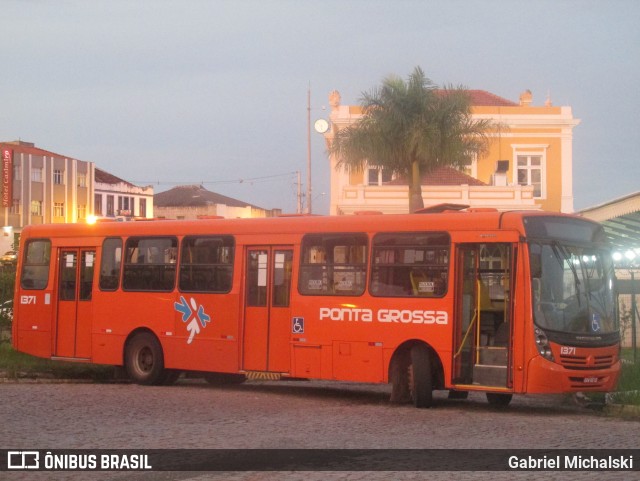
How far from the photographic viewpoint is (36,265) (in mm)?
22359

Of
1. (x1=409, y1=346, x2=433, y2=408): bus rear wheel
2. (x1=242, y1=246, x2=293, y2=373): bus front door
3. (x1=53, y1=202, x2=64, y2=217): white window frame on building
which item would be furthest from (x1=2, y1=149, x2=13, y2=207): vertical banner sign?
(x1=409, y1=346, x2=433, y2=408): bus rear wheel

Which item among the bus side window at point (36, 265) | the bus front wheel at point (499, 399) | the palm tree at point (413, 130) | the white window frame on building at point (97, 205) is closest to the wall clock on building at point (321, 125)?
the palm tree at point (413, 130)

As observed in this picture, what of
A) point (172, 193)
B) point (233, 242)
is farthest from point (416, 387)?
point (172, 193)

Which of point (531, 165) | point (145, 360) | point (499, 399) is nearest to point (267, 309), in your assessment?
point (145, 360)

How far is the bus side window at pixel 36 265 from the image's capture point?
22109 millimetres

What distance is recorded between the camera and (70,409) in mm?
15352

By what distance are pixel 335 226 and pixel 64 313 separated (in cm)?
688

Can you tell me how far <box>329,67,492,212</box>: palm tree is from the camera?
1524 inches

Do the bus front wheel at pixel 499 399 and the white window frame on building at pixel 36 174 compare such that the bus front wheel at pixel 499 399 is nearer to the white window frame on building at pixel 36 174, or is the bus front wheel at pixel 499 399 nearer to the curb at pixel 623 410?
the curb at pixel 623 410

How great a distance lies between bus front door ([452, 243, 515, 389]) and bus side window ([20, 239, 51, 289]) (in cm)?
974

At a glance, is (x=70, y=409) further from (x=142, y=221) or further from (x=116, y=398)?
(x=142, y=221)

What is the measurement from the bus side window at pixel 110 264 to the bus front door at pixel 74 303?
0.34 m

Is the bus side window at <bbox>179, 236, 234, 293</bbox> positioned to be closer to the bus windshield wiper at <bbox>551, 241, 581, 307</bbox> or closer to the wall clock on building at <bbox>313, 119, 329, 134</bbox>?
the bus windshield wiper at <bbox>551, 241, 581, 307</bbox>

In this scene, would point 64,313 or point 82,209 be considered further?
point 82,209
